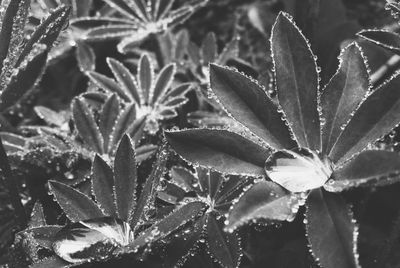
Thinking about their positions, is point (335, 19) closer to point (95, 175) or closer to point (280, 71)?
point (280, 71)

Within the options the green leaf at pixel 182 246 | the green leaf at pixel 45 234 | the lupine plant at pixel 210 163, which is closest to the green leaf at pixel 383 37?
the lupine plant at pixel 210 163

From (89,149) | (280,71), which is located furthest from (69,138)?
(280,71)

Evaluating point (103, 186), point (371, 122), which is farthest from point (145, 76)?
point (371, 122)

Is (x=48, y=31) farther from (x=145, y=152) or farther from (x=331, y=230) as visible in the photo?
(x=331, y=230)

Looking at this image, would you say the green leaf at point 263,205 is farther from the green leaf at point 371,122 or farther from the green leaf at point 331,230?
the green leaf at point 371,122

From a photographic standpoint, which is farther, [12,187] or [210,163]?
[12,187]
